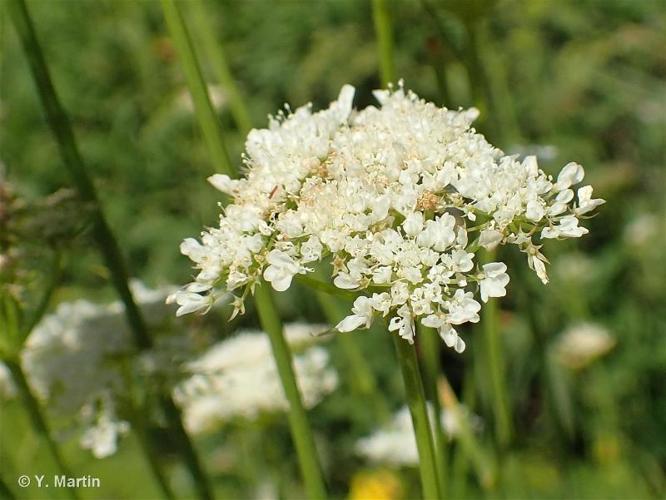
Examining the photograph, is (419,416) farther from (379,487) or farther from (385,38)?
(379,487)

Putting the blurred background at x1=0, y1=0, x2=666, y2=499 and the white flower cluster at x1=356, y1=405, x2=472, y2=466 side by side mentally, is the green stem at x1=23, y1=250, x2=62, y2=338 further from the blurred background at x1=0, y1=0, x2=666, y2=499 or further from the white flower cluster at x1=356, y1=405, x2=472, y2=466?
the blurred background at x1=0, y1=0, x2=666, y2=499

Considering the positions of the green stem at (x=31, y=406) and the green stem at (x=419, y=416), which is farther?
the green stem at (x=31, y=406)

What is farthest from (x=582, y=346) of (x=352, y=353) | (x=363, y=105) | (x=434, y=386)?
(x=434, y=386)

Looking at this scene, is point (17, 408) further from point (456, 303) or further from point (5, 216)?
point (456, 303)

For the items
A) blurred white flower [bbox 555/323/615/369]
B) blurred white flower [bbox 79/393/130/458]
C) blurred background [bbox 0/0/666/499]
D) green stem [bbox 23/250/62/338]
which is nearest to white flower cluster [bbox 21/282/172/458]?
blurred white flower [bbox 79/393/130/458]

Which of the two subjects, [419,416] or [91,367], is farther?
[91,367]

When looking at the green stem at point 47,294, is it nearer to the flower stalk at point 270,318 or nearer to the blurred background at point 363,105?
the flower stalk at point 270,318

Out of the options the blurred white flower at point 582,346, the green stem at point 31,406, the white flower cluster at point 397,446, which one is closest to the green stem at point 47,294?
the green stem at point 31,406
